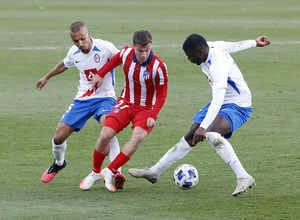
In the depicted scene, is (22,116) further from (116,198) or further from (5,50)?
(5,50)

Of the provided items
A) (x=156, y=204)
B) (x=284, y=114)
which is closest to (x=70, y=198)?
(x=156, y=204)

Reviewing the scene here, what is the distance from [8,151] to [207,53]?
126 inches

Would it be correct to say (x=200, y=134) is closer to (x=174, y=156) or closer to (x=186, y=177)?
(x=186, y=177)

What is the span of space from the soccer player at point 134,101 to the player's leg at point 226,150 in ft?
2.05

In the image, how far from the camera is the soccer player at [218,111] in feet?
21.1

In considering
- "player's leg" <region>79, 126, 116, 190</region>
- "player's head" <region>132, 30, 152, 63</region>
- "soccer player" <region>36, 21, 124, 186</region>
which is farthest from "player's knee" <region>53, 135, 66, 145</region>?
"player's head" <region>132, 30, 152, 63</region>

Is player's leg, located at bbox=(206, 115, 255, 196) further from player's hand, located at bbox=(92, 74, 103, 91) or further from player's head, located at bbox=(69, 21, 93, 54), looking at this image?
player's head, located at bbox=(69, 21, 93, 54)

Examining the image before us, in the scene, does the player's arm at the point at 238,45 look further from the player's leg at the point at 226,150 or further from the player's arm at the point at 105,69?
the player's arm at the point at 105,69

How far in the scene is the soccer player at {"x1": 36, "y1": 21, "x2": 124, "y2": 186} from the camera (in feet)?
24.2

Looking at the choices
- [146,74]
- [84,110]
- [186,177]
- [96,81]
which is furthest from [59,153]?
[186,177]

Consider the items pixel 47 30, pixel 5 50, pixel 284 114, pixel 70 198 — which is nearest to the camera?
pixel 70 198

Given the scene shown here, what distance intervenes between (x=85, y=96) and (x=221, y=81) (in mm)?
1778

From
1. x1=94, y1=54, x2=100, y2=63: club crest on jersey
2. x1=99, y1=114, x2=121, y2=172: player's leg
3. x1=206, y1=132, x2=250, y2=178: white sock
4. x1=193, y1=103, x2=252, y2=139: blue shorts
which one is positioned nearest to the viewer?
x1=206, y1=132, x2=250, y2=178: white sock

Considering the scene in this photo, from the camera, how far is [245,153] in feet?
27.7
